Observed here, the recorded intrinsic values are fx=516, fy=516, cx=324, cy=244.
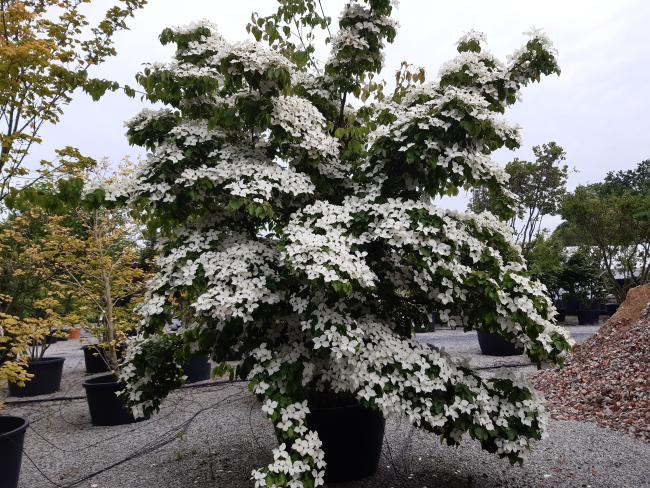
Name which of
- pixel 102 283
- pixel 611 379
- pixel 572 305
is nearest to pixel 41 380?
pixel 102 283

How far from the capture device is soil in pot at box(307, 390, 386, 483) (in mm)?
3832

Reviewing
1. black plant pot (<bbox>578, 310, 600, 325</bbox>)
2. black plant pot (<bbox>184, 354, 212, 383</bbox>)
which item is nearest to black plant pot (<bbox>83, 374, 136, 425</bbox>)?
black plant pot (<bbox>184, 354, 212, 383</bbox>)

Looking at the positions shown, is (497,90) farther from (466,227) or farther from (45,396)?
(45,396)

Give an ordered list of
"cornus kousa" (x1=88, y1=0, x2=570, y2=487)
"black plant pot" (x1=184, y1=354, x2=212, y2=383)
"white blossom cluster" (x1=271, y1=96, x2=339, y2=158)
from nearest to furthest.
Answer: "cornus kousa" (x1=88, y1=0, x2=570, y2=487)
"white blossom cluster" (x1=271, y1=96, x2=339, y2=158)
"black plant pot" (x1=184, y1=354, x2=212, y2=383)

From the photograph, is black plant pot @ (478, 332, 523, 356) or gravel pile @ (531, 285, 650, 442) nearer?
gravel pile @ (531, 285, 650, 442)

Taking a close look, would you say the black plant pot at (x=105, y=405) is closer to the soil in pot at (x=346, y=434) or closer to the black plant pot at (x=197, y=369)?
the black plant pot at (x=197, y=369)

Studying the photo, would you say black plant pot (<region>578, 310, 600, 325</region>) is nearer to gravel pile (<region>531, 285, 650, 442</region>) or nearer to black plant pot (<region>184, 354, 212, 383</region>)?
gravel pile (<region>531, 285, 650, 442</region>)

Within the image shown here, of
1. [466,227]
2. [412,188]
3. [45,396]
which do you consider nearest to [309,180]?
[412,188]

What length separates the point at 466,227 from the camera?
12.7 ft

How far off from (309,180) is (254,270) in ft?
2.59

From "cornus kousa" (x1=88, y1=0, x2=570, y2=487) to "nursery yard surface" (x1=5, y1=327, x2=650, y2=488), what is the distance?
82 centimetres

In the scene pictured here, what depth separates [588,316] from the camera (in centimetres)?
1711

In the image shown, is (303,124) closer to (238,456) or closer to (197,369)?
(238,456)

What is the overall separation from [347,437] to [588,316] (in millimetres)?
15752
